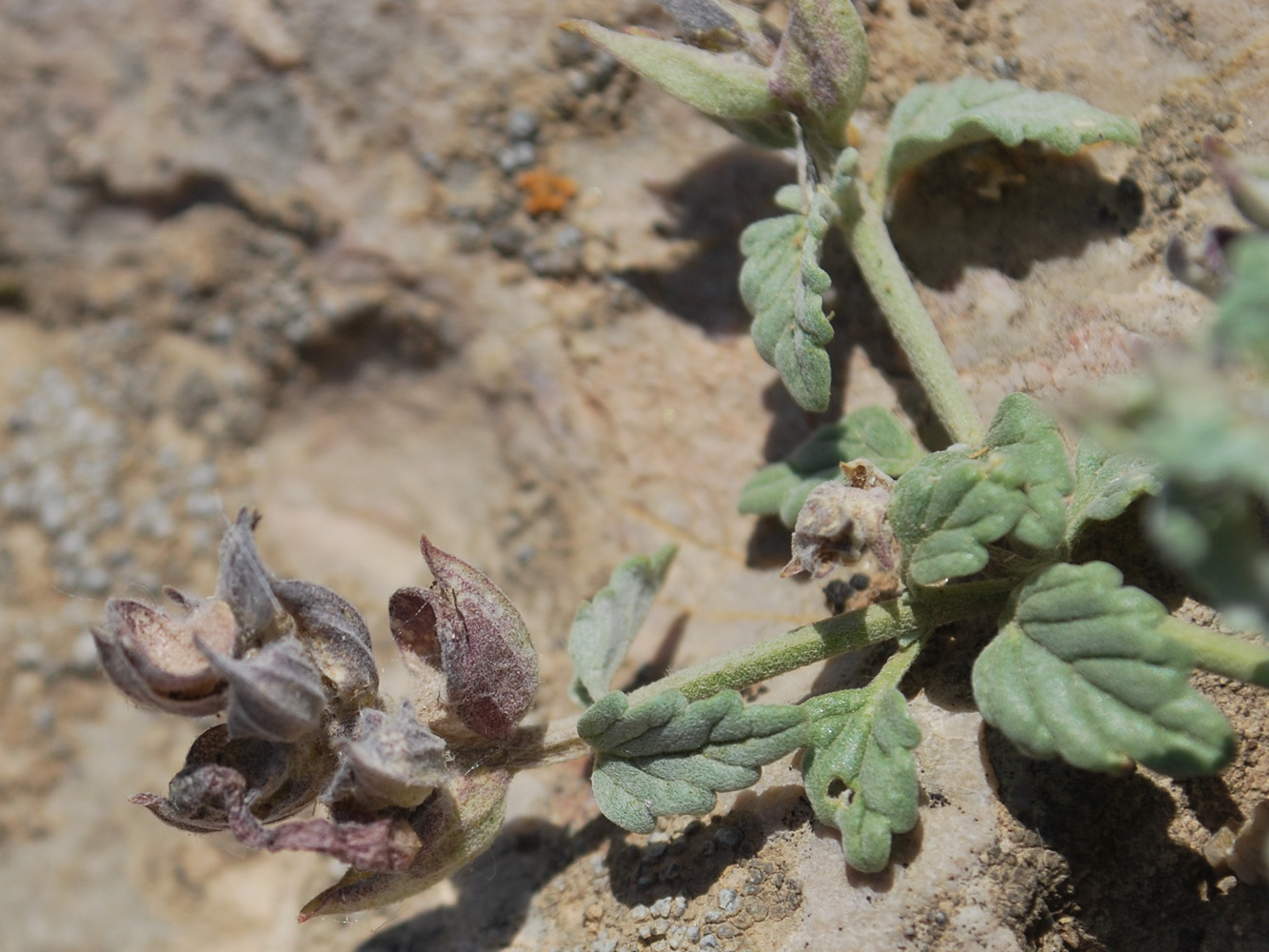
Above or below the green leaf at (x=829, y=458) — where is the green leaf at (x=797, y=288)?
above

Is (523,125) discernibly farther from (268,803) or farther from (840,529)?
(268,803)

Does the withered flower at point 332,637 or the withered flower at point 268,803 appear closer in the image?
the withered flower at point 268,803

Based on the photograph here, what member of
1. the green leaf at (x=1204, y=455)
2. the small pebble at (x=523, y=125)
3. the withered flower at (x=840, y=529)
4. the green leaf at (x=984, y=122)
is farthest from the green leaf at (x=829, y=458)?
the small pebble at (x=523, y=125)

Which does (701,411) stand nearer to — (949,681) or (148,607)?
(949,681)

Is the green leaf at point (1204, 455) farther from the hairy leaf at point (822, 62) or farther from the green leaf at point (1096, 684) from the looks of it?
the hairy leaf at point (822, 62)

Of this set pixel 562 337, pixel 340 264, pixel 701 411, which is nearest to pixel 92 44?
pixel 340 264

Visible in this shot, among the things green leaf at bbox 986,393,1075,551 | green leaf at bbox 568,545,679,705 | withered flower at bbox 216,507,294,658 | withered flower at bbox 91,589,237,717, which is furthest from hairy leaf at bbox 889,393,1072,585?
withered flower at bbox 91,589,237,717

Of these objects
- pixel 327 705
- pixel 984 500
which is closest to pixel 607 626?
pixel 327 705
